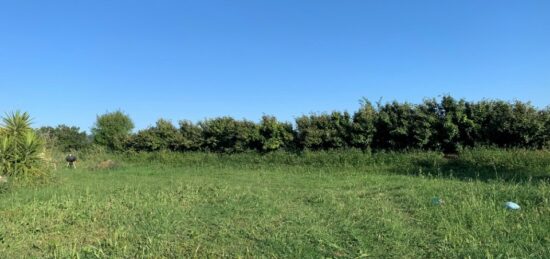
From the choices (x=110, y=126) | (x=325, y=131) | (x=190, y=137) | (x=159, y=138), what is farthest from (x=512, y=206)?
(x=110, y=126)

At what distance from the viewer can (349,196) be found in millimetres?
8859

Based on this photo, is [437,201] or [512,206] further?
[437,201]

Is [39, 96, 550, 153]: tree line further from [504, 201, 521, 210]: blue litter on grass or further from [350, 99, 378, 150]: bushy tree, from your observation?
[504, 201, 521, 210]: blue litter on grass

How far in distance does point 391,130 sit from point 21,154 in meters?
12.8

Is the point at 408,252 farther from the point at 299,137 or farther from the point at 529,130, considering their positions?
the point at 299,137

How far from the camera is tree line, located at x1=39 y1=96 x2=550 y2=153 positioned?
55.8ft

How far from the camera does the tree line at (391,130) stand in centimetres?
1702

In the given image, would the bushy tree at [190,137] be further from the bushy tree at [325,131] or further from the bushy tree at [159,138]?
the bushy tree at [325,131]

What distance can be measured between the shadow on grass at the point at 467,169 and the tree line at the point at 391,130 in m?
1.62

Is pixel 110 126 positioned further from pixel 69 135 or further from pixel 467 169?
pixel 467 169

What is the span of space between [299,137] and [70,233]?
1602 cm

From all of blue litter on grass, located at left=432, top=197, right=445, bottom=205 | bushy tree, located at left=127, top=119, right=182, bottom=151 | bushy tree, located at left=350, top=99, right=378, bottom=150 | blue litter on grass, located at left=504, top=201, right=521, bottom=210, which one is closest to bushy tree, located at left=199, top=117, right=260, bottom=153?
bushy tree, located at left=127, top=119, right=182, bottom=151

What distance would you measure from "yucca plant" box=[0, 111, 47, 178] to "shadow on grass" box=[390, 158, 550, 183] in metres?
10.4

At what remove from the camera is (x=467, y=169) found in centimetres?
1552
